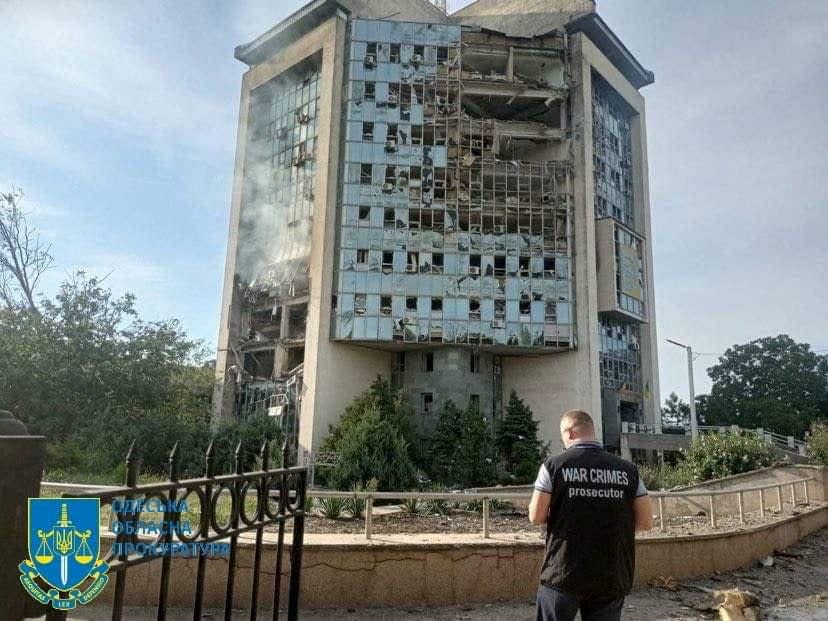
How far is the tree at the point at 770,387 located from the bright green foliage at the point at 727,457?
42058 mm

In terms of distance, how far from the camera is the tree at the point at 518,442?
33469mm

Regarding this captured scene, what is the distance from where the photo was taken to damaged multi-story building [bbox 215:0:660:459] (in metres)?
36.9

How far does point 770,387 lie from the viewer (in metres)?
61.1

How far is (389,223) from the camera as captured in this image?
37.6 meters

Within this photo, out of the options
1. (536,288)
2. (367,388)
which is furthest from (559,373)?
(367,388)

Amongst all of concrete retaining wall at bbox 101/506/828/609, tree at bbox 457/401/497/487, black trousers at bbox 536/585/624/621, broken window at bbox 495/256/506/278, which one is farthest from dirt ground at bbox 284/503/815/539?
broken window at bbox 495/256/506/278

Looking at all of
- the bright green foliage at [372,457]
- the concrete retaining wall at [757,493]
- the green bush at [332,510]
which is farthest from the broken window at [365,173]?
the green bush at [332,510]

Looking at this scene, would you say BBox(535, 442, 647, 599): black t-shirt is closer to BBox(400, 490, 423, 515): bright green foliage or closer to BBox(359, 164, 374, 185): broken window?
BBox(400, 490, 423, 515): bright green foliage

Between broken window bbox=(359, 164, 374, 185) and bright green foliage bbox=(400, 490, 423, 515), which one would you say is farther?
broken window bbox=(359, 164, 374, 185)

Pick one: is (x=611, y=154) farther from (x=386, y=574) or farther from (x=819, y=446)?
(x=386, y=574)

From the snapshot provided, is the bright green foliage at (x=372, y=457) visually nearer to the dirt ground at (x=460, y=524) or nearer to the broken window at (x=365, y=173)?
the dirt ground at (x=460, y=524)

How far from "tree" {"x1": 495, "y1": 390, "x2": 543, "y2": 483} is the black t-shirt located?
1196 inches

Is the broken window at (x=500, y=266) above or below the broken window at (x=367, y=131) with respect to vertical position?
below

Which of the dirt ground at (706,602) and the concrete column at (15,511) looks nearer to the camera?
the concrete column at (15,511)
